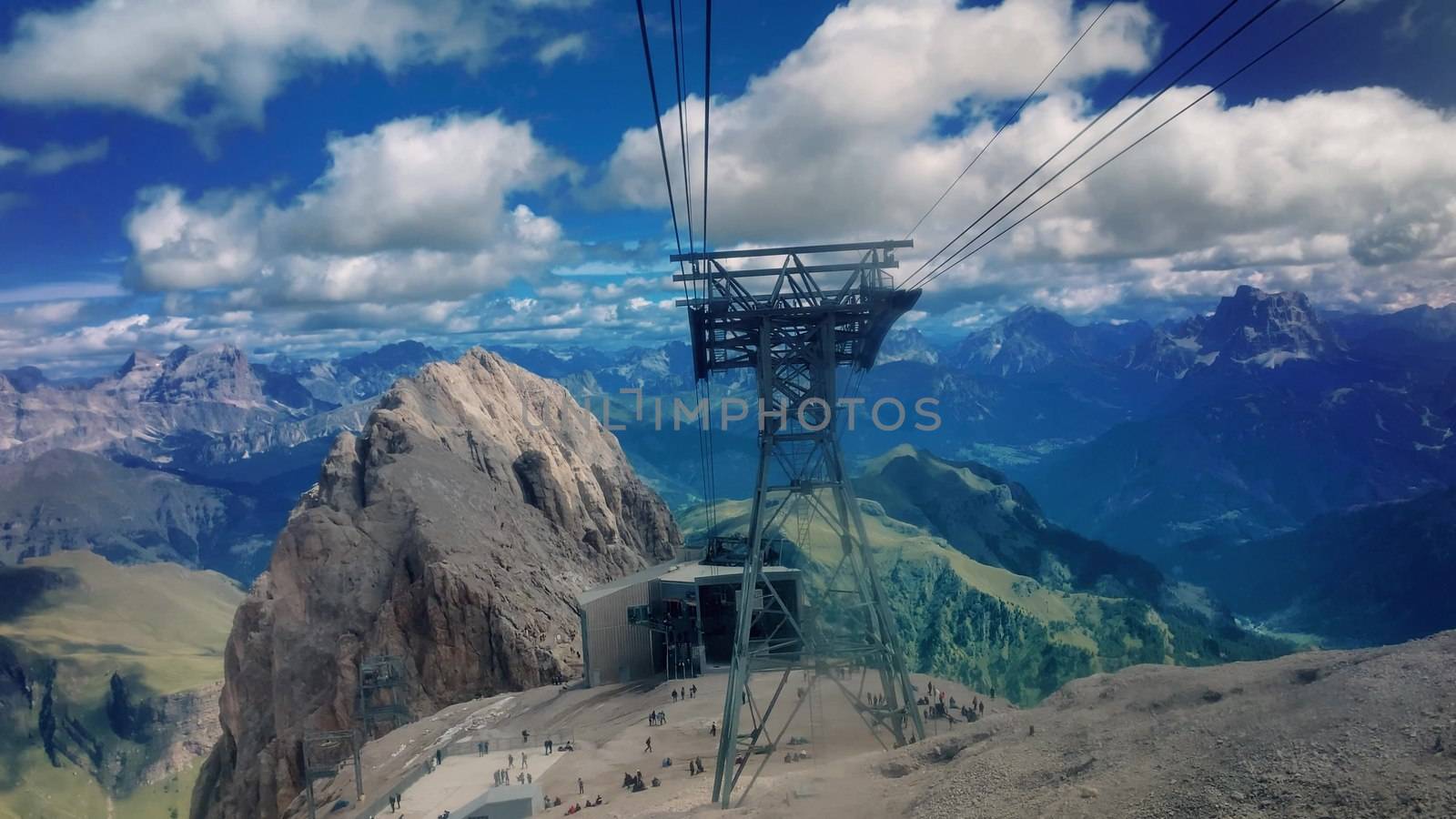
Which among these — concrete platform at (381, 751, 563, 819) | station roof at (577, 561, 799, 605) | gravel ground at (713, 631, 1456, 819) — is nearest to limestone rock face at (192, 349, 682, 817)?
station roof at (577, 561, 799, 605)

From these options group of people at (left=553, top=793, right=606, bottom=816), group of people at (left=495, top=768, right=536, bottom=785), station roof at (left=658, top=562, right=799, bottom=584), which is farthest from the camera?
station roof at (left=658, top=562, right=799, bottom=584)

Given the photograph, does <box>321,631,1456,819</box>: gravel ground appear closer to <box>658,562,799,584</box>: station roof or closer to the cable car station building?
<box>658,562,799,584</box>: station roof

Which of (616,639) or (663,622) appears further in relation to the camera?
(616,639)

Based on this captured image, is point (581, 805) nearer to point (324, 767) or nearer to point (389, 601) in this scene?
point (324, 767)

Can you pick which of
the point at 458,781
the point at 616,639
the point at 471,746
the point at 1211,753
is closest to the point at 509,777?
the point at 458,781

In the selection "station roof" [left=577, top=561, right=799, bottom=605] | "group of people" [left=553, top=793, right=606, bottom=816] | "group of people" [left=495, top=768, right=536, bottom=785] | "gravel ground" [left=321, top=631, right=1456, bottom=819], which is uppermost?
"gravel ground" [left=321, top=631, right=1456, bottom=819]

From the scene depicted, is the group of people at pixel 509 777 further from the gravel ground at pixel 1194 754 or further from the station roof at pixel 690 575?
the station roof at pixel 690 575
